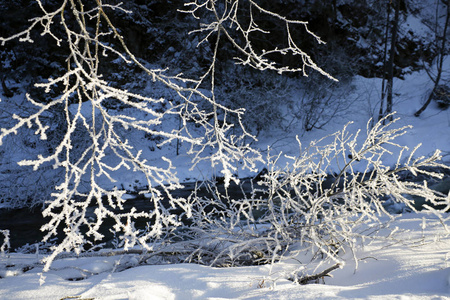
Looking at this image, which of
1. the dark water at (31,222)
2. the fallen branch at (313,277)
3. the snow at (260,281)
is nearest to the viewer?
the snow at (260,281)

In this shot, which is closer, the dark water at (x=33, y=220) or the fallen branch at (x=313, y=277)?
the fallen branch at (x=313, y=277)

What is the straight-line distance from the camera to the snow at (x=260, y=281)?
2.62 meters

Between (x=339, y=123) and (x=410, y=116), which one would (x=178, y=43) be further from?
(x=410, y=116)

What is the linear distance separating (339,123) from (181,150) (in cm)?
733

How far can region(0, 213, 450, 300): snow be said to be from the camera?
Result: 8.60 ft

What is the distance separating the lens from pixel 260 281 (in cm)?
287

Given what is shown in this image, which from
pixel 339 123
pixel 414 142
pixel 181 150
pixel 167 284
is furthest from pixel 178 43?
pixel 167 284

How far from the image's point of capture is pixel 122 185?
13008 mm

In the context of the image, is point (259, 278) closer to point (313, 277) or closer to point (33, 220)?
point (313, 277)

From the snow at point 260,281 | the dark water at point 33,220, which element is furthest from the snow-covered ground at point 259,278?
the dark water at point 33,220

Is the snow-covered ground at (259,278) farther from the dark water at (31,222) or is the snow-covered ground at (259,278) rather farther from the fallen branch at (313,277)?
the dark water at (31,222)

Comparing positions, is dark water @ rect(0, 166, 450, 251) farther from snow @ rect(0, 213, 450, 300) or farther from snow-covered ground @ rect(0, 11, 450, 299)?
snow @ rect(0, 213, 450, 300)

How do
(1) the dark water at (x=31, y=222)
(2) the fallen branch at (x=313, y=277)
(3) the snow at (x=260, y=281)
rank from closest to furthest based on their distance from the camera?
(3) the snow at (x=260, y=281)
(2) the fallen branch at (x=313, y=277)
(1) the dark water at (x=31, y=222)

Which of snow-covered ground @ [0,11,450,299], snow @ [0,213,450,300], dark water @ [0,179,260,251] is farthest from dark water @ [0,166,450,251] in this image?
snow @ [0,213,450,300]
